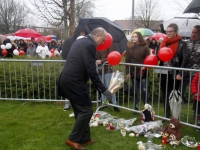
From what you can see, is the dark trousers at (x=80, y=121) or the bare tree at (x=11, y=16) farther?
the bare tree at (x=11, y=16)

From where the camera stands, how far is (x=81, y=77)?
373cm

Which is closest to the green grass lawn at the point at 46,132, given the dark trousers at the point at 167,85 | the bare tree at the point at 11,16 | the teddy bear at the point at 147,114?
the teddy bear at the point at 147,114

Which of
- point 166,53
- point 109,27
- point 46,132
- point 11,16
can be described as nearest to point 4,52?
point 109,27

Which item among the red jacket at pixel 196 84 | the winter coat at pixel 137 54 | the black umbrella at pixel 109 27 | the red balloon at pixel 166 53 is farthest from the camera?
the black umbrella at pixel 109 27

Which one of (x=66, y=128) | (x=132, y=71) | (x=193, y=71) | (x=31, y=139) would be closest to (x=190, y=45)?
(x=193, y=71)

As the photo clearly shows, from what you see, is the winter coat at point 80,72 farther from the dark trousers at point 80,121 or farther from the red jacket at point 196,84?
the red jacket at point 196,84

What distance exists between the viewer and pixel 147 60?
489cm

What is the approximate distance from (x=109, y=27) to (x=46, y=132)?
3.28 meters

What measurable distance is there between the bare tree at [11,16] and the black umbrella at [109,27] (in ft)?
136

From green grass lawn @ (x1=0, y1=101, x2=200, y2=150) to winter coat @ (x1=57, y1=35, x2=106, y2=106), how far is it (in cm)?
93

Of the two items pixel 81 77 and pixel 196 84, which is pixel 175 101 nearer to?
pixel 196 84

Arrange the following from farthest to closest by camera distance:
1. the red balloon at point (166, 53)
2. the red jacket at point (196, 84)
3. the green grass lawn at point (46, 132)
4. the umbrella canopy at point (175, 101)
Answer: the umbrella canopy at point (175, 101) → the red balloon at point (166, 53) → the red jacket at point (196, 84) → the green grass lawn at point (46, 132)

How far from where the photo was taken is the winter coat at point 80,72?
11.7 ft

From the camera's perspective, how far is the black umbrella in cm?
645
